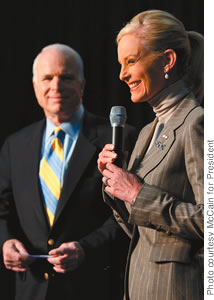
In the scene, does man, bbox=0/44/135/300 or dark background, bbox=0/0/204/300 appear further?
dark background, bbox=0/0/204/300

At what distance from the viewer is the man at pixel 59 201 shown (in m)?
2.25

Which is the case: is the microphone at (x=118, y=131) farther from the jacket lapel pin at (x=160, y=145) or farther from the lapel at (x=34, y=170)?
the lapel at (x=34, y=170)

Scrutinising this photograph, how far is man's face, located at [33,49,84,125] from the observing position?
2471 mm

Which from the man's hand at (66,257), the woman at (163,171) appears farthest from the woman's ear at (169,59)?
the man's hand at (66,257)

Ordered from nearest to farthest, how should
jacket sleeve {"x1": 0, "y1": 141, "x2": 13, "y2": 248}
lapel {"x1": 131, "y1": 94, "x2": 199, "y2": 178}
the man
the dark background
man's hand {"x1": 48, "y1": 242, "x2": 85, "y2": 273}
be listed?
lapel {"x1": 131, "y1": 94, "x2": 199, "y2": 178} → man's hand {"x1": 48, "y1": 242, "x2": 85, "y2": 273} → the man → jacket sleeve {"x1": 0, "y1": 141, "x2": 13, "y2": 248} → the dark background

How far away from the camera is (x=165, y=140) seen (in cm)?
148

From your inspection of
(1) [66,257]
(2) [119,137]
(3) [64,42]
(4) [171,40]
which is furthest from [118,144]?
(3) [64,42]

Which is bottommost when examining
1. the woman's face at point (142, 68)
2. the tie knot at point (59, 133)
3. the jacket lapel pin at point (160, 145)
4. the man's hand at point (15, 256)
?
the man's hand at point (15, 256)

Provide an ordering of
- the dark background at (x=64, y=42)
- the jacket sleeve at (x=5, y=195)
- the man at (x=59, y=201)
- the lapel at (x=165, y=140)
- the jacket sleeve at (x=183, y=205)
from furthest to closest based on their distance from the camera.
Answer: the dark background at (x=64, y=42) → the jacket sleeve at (x=5, y=195) → the man at (x=59, y=201) → the lapel at (x=165, y=140) → the jacket sleeve at (x=183, y=205)

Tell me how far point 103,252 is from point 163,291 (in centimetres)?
85

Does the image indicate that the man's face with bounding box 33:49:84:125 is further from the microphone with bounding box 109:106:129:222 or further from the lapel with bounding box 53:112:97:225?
the microphone with bounding box 109:106:129:222

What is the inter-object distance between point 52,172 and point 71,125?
0.28 m

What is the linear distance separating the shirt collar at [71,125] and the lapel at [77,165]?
0.06 metres

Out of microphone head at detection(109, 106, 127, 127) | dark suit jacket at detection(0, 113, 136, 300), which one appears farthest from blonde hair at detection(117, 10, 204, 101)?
dark suit jacket at detection(0, 113, 136, 300)
